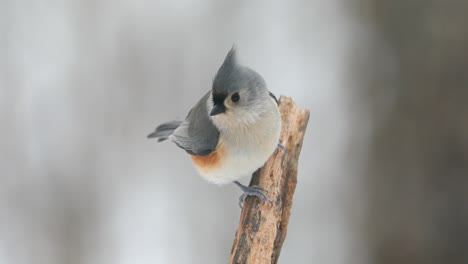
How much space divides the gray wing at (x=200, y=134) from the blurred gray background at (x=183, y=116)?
1.26 m

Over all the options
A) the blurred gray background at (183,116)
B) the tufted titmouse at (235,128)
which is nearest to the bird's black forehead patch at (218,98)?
the tufted titmouse at (235,128)

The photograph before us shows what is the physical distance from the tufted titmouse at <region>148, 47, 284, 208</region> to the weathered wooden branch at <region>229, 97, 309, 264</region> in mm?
41

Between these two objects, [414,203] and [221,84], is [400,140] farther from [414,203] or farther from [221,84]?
[221,84]

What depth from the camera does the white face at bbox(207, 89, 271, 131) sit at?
5.22 feet

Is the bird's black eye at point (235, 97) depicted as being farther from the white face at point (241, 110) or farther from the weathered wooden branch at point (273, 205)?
the weathered wooden branch at point (273, 205)

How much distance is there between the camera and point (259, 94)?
1.64 metres

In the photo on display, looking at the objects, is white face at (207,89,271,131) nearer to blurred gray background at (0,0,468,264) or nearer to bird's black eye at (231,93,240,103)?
bird's black eye at (231,93,240,103)

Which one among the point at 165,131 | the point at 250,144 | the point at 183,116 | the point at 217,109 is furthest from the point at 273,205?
the point at 183,116

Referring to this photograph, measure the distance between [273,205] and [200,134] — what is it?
1.17 ft

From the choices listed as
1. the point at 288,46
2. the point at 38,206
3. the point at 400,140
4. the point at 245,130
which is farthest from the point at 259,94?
the point at 38,206

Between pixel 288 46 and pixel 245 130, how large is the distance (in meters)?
1.69

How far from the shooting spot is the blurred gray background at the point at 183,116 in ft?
9.48

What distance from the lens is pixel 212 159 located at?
1722 millimetres

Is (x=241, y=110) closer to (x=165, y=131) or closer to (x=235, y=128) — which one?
(x=235, y=128)
